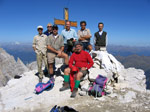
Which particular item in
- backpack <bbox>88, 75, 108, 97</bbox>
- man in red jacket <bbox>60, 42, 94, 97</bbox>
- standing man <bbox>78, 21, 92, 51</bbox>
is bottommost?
backpack <bbox>88, 75, 108, 97</bbox>

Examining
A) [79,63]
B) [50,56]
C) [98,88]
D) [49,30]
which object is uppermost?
[49,30]

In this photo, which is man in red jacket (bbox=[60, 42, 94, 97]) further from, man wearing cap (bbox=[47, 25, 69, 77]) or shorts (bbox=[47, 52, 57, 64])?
shorts (bbox=[47, 52, 57, 64])

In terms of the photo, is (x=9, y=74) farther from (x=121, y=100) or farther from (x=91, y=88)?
(x=121, y=100)

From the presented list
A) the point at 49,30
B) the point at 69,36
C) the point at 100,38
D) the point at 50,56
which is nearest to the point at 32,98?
the point at 50,56

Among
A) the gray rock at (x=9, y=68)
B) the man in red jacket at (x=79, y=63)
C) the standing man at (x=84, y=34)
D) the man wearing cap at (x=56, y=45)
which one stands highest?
the standing man at (x=84, y=34)

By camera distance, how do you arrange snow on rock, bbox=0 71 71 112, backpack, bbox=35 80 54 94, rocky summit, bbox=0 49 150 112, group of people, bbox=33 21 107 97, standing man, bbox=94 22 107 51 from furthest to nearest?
1. standing man, bbox=94 22 107 51
2. backpack, bbox=35 80 54 94
3. group of people, bbox=33 21 107 97
4. snow on rock, bbox=0 71 71 112
5. rocky summit, bbox=0 49 150 112

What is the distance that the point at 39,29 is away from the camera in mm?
8148

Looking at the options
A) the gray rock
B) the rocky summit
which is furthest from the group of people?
the gray rock

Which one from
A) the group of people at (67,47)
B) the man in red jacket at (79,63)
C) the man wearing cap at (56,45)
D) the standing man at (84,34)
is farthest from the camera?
the standing man at (84,34)

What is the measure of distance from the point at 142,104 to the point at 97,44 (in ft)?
17.2

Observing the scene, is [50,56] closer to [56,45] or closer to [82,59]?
[56,45]

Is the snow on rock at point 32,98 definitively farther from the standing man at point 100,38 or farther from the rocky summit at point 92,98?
the standing man at point 100,38

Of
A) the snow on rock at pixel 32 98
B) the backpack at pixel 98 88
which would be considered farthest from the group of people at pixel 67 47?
the backpack at pixel 98 88

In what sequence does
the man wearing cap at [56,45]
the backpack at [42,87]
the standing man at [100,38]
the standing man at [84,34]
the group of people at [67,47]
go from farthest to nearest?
the standing man at [100,38], the standing man at [84,34], the man wearing cap at [56,45], the backpack at [42,87], the group of people at [67,47]
